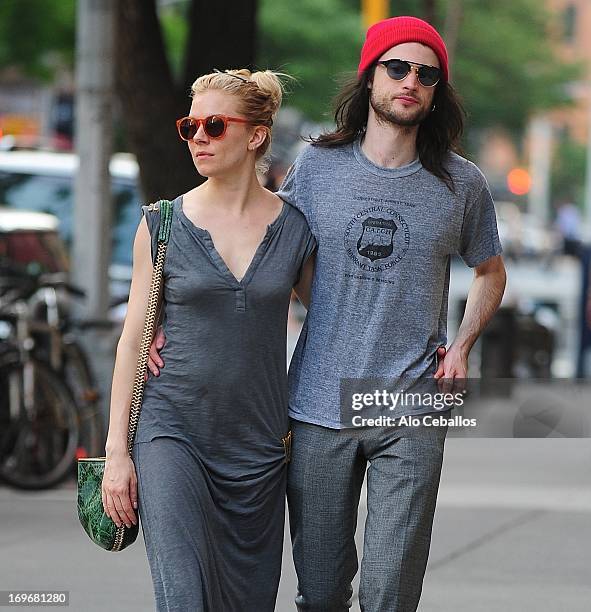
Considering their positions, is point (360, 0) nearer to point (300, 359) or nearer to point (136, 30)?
point (136, 30)

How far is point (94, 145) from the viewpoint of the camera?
10.2 metres

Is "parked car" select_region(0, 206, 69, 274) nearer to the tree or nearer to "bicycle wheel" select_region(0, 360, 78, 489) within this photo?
the tree

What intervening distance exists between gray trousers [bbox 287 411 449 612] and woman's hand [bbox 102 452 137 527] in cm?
47

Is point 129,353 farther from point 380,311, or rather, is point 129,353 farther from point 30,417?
point 30,417

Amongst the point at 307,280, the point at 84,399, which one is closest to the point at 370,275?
the point at 307,280

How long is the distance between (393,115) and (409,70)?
0.13 metres

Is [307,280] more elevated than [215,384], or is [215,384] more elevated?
[307,280]

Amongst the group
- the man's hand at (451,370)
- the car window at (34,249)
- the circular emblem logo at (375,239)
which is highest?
the circular emblem logo at (375,239)

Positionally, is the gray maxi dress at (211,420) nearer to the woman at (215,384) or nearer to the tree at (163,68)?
the woman at (215,384)

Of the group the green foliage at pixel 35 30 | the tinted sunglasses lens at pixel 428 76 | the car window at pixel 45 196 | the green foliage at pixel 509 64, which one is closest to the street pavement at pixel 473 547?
the tinted sunglasses lens at pixel 428 76

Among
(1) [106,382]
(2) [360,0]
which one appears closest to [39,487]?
(1) [106,382]

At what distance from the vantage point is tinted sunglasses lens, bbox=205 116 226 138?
402 centimetres

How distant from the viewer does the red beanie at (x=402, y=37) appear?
4.25 metres

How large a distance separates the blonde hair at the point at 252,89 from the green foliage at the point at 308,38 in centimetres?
2459
